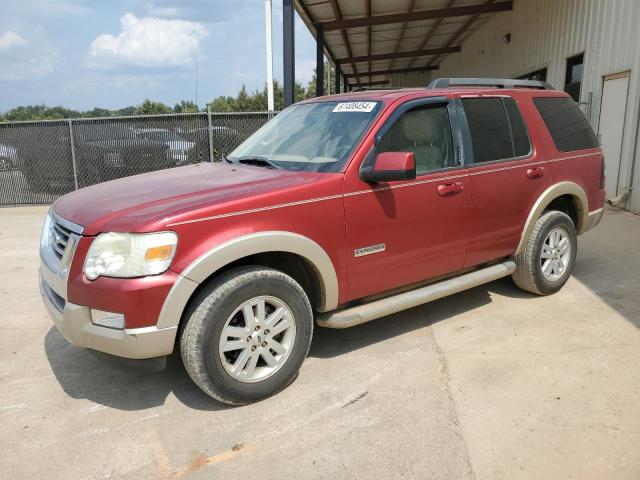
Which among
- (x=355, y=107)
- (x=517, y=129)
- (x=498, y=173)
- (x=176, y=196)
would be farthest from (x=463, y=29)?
(x=176, y=196)

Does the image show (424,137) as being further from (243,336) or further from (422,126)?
(243,336)

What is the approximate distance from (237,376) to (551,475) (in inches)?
68.1

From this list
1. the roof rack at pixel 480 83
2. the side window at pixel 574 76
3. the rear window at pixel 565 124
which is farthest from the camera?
the side window at pixel 574 76

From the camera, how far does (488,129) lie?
4.25 meters

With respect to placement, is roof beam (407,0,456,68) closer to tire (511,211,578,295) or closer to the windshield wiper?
tire (511,211,578,295)

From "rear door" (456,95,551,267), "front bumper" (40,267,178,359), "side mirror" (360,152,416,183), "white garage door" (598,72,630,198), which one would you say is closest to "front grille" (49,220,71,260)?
"front bumper" (40,267,178,359)

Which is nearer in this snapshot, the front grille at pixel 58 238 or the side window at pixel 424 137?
the front grille at pixel 58 238

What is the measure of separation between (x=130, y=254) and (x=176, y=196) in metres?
0.50

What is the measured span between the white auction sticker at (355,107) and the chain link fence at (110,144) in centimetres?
777

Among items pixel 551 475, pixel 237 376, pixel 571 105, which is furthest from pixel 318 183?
pixel 571 105

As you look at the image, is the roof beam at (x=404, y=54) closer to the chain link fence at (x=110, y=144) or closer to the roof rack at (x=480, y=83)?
the chain link fence at (x=110, y=144)

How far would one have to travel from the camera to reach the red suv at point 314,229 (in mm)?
2846

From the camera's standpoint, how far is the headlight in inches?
109

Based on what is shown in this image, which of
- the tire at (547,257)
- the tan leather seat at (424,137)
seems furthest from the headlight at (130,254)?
the tire at (547,257)
